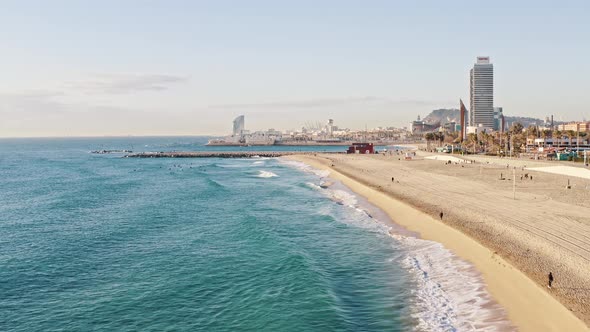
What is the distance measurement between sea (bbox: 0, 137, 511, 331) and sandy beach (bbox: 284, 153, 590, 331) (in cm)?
152

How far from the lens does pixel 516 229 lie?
34312 millimetres

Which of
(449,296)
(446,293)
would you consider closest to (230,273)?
(446,293)

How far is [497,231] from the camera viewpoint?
34.6 meters

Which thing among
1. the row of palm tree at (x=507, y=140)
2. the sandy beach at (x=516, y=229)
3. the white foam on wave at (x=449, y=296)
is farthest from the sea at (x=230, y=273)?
the row of palm tree at (x=507, y=140)

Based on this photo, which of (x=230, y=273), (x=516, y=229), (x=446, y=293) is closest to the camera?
(x=446, y=293)

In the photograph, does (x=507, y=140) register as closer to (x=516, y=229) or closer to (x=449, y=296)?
(x=516, y=229)

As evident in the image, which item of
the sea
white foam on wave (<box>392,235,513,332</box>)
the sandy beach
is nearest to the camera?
white foam on wave (<box>392,235,513,332</box>)

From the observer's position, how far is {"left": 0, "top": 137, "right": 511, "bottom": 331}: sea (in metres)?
21.3

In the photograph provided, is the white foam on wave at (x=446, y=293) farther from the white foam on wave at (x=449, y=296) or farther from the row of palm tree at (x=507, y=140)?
the row of palm tree at (x=507, y=140)

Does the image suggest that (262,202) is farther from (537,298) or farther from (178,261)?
(537,298)

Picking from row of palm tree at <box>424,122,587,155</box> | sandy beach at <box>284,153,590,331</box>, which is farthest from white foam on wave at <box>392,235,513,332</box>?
row of palm tree at <box>424,122,587,155</box>

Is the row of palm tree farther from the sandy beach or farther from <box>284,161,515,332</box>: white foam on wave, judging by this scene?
<box>284,161,515,332</box>: white foam on wave

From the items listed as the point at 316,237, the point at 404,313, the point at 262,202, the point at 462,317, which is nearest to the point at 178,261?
the point at 316,237

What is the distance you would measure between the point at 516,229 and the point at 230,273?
67.5ft
